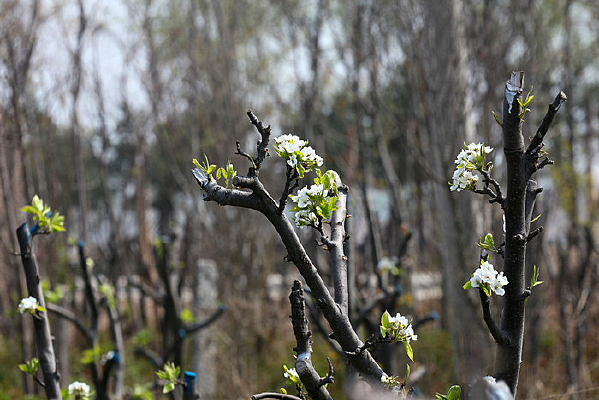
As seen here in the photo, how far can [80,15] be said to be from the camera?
197 inches

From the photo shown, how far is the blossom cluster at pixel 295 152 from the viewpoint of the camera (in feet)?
3.93

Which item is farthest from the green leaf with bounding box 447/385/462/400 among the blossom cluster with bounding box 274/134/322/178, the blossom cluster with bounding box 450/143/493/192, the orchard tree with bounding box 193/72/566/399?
the blossom cluster with bounding box 274/134/322/178

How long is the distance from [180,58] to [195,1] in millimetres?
795

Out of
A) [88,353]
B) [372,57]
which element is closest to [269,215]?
[88,353]

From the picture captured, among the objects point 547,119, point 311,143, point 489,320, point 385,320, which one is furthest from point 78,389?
point 311,143

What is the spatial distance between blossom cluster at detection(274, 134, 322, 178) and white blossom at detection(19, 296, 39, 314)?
41.5 inches

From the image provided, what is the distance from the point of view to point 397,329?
1.22 m

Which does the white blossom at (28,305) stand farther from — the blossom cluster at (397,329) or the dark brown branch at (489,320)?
the dark brown branch at (489,320)

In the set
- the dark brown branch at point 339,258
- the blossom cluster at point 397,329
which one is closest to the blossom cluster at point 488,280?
the blossom cluster at point 397,329

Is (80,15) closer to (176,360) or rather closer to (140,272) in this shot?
(176,360)

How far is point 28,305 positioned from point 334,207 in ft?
3.63

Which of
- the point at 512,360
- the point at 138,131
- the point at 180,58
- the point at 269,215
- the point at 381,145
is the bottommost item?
the point at 512,360

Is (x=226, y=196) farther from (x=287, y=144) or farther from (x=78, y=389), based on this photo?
(x=78, y=389)

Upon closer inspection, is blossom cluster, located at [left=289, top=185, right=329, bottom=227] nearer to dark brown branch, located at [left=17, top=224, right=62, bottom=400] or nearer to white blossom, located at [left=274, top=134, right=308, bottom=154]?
white blossom, located at [left=274, top=134, right=308, bottom=154]
